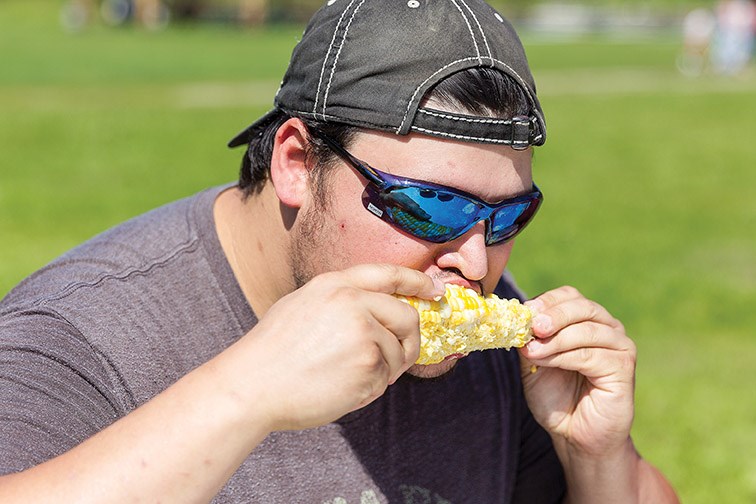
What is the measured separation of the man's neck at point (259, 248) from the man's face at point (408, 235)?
0.14m

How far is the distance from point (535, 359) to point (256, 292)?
2.47 feet

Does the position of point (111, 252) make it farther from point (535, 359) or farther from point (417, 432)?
point (535, 359)

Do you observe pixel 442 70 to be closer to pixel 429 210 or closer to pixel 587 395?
pixel 429 210

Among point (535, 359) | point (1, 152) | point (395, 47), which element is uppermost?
point (395, 47)

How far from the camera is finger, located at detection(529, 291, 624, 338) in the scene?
285 centimetres

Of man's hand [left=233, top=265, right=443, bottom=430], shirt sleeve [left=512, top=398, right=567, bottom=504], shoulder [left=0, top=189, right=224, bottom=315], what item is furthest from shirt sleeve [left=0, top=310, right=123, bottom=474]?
shirt sleeve [left=512, top=398, right=567, bottom=504]

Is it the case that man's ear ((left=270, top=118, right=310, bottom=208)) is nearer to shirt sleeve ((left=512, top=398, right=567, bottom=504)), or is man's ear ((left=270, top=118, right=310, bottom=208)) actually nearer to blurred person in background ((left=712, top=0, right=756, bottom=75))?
shirt sleeve ((left=512, top=398, right=567, bottom=504))

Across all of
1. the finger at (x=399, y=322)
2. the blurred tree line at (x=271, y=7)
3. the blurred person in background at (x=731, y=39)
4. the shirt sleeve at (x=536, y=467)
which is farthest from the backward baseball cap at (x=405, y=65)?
the blurred tree line at (x=271, y=7)

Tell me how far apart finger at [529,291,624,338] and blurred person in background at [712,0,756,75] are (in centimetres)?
3305

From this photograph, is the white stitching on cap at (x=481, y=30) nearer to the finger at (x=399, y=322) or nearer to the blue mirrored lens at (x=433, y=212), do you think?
the blue mirrored lens at (x=433, y=212)

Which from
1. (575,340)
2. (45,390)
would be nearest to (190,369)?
(45,390)

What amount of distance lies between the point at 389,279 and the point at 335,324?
19 centimetres

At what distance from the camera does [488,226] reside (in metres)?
2.76

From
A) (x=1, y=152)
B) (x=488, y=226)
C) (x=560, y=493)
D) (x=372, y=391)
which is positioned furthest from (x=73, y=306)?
(x=1, y=152)
